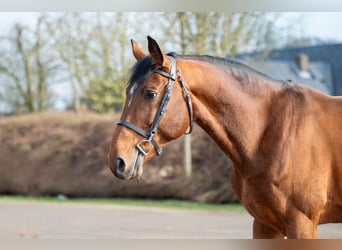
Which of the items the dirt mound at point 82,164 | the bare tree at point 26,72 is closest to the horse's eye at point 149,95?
the dirt mound at point 82,164

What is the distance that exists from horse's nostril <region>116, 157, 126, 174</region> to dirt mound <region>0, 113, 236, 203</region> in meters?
8.51

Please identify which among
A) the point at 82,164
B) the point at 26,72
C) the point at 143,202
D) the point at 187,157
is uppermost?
the point at 26,72

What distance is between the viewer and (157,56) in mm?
2525

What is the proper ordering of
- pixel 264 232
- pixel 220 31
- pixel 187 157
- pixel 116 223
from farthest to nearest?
1. pixel 187 157
2. pixel 220 31
3. pixel 116 223
4. pixel 264 232

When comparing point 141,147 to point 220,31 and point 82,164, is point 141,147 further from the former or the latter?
point 82,164

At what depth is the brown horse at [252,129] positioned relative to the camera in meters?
2.52

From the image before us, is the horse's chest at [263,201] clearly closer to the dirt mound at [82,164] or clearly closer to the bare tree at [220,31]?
the bare tree at [220,31]

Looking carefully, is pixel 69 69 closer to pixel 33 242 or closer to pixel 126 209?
pixel 126 209

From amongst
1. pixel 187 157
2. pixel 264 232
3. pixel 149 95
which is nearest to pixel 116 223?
pixel 187 157

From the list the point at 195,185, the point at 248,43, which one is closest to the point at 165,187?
the point at 195,185

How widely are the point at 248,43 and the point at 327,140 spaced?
851 centimetres

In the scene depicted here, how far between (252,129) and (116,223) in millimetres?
6630

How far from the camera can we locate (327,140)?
266cm

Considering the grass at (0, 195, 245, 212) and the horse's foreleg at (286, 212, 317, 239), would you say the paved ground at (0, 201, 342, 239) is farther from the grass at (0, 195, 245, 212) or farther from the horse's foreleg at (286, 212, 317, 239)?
the horse's foreleg at (286, 212, 317, 239)
